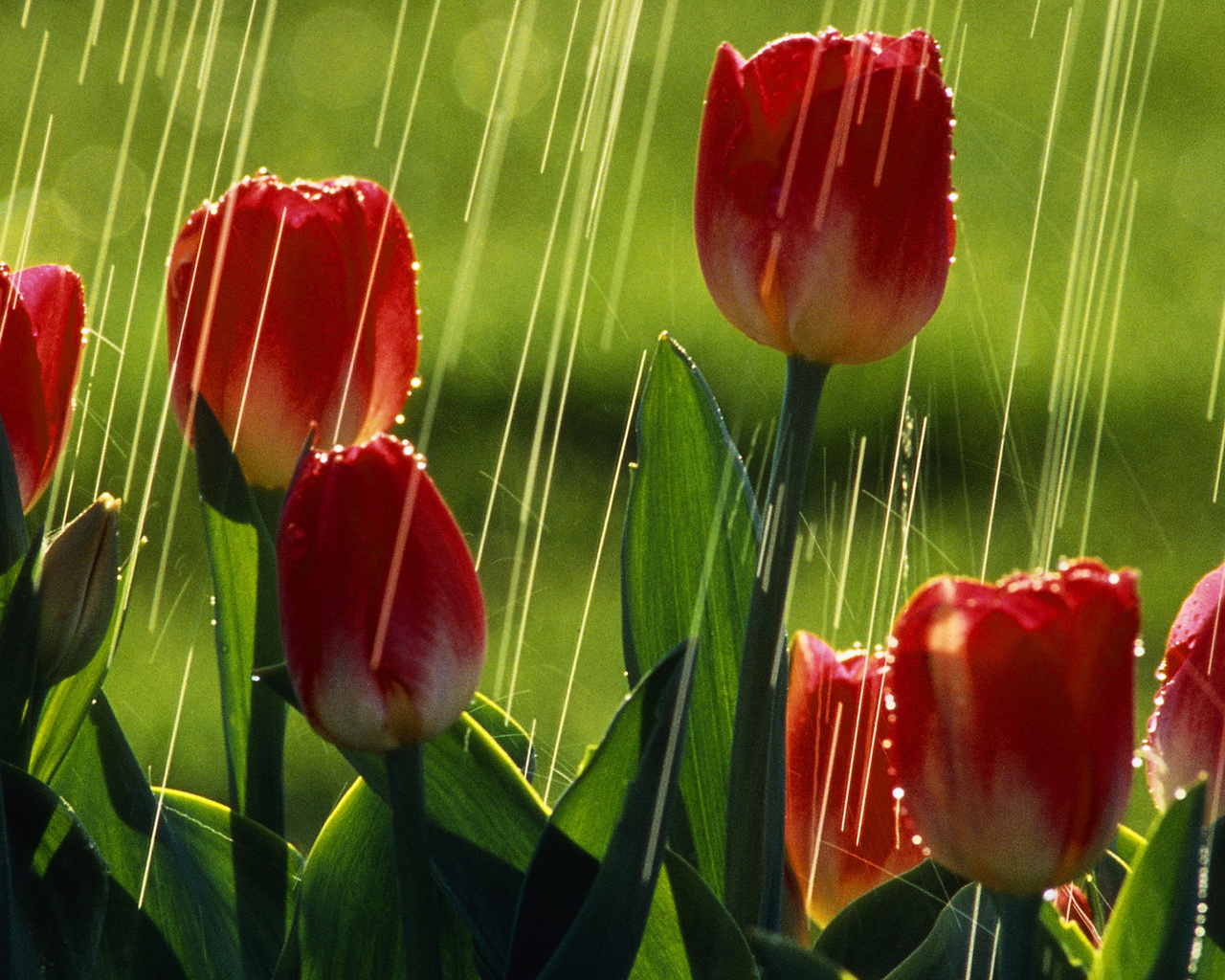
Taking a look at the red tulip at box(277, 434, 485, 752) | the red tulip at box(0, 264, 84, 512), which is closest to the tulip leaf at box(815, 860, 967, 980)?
the red tulip at box(277, 434, 485, 752)

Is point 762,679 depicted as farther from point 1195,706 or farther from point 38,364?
point 38,364

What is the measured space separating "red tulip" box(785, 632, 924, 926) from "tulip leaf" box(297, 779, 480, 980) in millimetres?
98

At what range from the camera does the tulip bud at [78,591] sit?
408 mm

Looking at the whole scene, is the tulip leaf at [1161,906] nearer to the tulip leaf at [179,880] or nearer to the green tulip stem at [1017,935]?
the green tulip stem at [1017,935]

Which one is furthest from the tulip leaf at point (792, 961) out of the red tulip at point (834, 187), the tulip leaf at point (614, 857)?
the red tulip at point (834, 187)

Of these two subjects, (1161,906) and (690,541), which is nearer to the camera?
(1161,906)

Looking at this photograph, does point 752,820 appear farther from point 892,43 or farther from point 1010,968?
point 892,43

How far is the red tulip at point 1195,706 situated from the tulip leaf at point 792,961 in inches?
4.8

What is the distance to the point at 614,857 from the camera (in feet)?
1.05

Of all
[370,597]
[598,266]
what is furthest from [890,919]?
[598,266]

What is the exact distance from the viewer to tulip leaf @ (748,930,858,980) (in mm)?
293

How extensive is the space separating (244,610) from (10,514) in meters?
0.08

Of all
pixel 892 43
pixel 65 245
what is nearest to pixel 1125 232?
pixel 65 245

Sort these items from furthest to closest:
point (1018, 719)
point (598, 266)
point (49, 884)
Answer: point (598, 266) < point (49, 884) < point (1018, 719)
